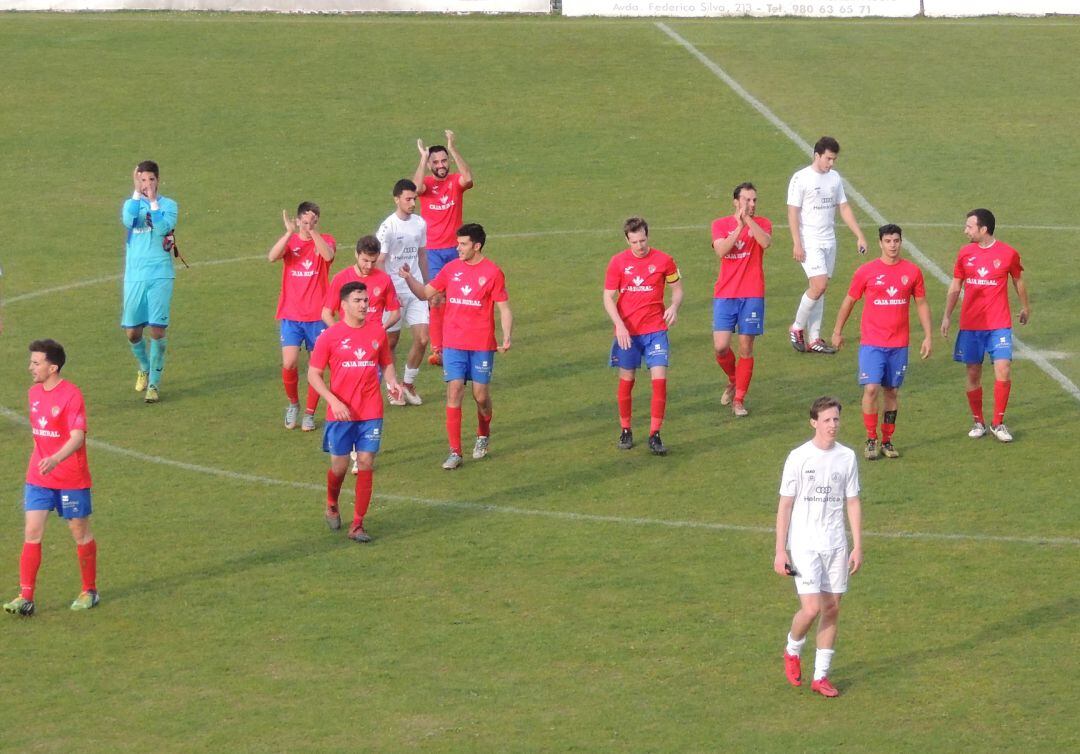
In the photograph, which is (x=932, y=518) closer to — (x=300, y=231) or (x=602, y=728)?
(x=602, y=728)

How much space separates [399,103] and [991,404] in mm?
20314

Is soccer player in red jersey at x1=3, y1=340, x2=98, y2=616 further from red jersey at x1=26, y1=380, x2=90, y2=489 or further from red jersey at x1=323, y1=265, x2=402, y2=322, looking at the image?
red jersey at x1=323, y1=265, x2=402, y2=322

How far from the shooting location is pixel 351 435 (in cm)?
1572

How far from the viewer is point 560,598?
14438mm

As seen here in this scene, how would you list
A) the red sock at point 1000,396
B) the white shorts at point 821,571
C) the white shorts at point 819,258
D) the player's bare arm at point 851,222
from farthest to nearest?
1. the white shorts at point 819,258
2. the player's bare arm at point 851,222
3. the red sock at point 1000,396
4. the white shorts at point 821,571

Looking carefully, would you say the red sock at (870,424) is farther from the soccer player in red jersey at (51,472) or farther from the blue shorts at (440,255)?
the soccer player in red jersey at (51,472)

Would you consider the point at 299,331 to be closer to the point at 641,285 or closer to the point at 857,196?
the point at 641,285

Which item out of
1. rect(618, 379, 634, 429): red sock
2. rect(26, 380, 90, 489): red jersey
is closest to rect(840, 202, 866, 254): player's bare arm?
rect(618, 379, 634, 429): red sock

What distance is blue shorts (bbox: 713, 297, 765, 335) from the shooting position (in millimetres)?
19359

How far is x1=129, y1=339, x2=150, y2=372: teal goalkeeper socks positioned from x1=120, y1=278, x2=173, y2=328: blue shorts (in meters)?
0.26

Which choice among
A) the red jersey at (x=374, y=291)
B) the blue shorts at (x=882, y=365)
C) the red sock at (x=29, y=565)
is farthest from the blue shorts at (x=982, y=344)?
the red sock at (x=29, y=565)

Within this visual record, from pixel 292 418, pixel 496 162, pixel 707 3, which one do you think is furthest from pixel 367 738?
pixel 707 3

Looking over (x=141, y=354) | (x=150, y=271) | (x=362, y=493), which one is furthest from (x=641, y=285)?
(x=141, y=354)

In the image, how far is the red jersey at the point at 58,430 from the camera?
546 inches
